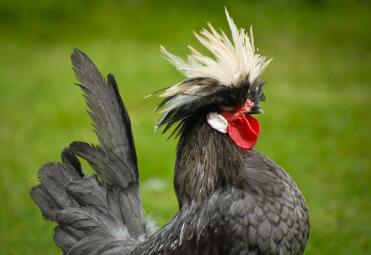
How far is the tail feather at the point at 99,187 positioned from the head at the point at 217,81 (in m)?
0.75

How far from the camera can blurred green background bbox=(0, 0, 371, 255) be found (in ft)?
25.9

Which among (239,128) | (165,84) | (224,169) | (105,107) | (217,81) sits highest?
(165,84)

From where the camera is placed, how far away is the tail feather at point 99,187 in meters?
5.01

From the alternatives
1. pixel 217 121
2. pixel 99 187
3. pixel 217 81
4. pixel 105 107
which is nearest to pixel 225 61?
pixel 217 81

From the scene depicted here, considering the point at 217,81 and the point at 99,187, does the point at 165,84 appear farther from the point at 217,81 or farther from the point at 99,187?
the point at 217,81

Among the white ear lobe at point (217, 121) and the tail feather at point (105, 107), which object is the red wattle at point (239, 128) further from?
the tail feather at point (105, 107)

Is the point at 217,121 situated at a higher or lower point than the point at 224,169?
higher

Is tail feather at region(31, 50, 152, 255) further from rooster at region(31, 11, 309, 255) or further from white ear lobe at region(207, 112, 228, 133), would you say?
white ear lobe at region(207, 112, 228, 133)

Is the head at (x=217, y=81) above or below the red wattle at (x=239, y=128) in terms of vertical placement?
above

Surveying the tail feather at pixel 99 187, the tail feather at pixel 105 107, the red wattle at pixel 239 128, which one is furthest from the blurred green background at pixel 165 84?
the red wattle at pixel 239 128

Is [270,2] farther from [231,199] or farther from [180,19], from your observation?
[231,199]

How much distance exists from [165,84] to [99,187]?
22.5ft

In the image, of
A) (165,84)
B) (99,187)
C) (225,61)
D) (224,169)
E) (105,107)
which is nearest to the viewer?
(225,61)

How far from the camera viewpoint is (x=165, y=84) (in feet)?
39.1
